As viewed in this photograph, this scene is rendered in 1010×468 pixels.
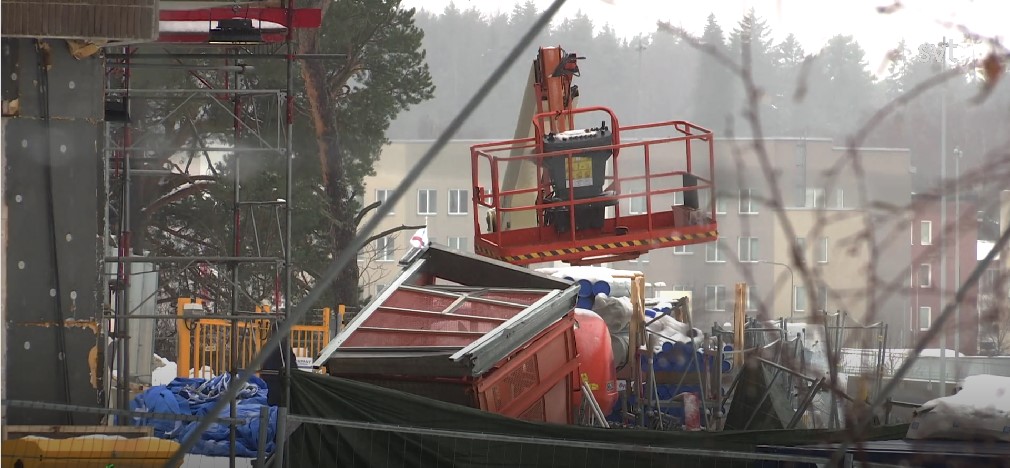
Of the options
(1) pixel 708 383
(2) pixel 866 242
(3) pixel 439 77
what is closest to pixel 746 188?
(2) pixel 866 242

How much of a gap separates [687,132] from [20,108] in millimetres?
10193

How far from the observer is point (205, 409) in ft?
41.1

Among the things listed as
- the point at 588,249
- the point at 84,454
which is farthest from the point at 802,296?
the point at 588,249

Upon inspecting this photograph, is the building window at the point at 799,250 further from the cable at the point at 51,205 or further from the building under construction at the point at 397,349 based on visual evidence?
the cable at the point at 51,205

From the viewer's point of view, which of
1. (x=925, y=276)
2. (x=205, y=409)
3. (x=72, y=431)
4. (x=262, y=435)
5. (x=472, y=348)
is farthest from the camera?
(x=205, y=409)

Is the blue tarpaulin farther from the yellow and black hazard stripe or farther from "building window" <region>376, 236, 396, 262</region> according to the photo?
"building window" <region>376, 236, 396, 262</region>

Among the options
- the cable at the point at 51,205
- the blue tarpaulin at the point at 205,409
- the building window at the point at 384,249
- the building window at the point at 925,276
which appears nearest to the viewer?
the building window at the point at 925,276

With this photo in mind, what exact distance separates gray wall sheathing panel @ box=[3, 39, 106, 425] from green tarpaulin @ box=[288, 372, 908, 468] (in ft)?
8.57

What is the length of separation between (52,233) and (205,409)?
135 inches

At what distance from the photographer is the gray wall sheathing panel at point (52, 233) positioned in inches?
374

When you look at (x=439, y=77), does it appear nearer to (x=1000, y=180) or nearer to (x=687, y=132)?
(x=687, y=132)

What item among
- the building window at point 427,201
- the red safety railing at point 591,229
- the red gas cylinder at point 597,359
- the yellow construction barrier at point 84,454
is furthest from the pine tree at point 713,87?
the building window at point 427,201

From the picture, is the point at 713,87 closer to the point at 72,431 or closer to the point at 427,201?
the point at 72,431

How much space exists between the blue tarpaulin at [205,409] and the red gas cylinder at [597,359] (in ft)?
12.0
